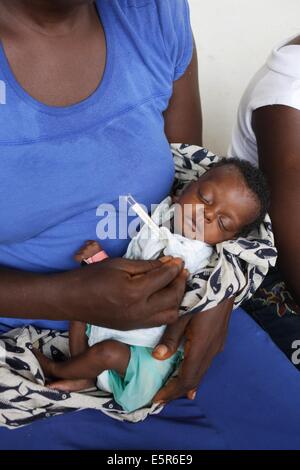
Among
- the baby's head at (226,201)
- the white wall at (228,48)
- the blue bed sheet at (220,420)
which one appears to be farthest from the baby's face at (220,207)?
the white wall at (228,48)

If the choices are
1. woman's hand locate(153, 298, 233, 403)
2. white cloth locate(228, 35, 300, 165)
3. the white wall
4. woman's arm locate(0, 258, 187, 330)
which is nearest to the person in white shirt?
white cloth locate(228, 35, 300, 165)

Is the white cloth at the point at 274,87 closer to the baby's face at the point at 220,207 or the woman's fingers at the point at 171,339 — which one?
the baby's face at the point at 220,207

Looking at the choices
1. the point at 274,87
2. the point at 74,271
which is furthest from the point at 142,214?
the point at 274,87

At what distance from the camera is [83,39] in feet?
2.94

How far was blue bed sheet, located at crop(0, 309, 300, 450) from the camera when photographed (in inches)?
35.2

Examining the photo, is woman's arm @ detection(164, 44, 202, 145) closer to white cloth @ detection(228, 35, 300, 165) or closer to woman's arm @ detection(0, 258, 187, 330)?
white cloth @ detection(228, 35, 300, 165)

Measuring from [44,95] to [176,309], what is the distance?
40 centimetres

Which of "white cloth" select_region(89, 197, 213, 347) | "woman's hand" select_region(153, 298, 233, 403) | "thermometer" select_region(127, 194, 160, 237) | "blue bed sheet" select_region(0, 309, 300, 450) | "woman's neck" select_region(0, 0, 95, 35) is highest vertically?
"woman's neck" select_region(0, 0, 95, 35)

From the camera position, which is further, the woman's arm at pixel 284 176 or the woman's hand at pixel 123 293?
the woman's arm at pixel 284 176

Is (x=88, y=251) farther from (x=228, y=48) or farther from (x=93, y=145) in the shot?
(x=228, y=48)

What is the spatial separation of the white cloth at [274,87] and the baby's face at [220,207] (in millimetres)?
196

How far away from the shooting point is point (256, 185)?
103 cm

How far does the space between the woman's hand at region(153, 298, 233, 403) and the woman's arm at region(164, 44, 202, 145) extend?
1.32 ft

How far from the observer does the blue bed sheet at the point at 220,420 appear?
0.89 m
